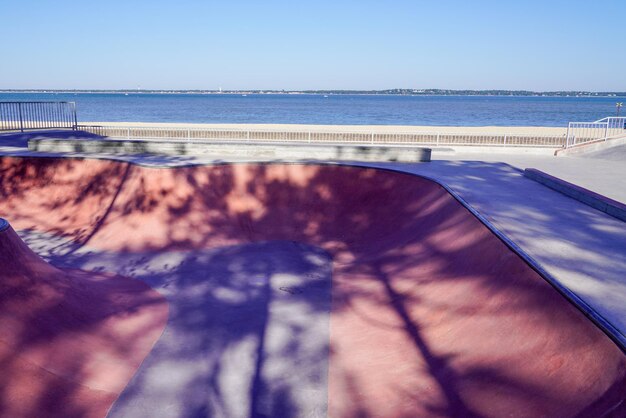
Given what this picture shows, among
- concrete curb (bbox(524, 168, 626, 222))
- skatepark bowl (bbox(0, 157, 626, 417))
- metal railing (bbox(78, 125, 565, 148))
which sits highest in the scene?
concrete curb (bbox(524, 168, 626, 222))

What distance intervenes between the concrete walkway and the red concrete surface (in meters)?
→ 6.04

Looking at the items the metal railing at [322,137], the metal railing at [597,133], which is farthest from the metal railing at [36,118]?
the metal railing at [597,133]

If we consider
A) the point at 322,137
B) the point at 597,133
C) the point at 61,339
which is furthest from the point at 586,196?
the point at 597,133

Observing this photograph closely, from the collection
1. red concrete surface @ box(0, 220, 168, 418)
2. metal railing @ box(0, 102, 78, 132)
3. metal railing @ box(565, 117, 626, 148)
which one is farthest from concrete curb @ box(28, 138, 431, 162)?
red concrete surface @ box(0, 220, 168, 418)

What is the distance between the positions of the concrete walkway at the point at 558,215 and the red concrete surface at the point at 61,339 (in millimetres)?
6036

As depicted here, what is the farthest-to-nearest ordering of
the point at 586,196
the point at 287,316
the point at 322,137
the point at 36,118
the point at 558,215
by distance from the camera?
the point at 322,137, the point at 36,118, the point at 586,196, the point at 558,215, the point at 287,316

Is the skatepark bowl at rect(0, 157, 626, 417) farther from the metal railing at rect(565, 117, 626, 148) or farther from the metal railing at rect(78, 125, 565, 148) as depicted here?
the metal railing at rect(78, 125, 565, 148)

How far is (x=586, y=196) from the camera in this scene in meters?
10.9

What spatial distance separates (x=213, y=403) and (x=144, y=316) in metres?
3.13

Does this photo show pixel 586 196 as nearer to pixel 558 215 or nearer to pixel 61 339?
pixel 558 215

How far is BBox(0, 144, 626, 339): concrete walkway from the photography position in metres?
6.02

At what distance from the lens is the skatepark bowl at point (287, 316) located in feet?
18.0

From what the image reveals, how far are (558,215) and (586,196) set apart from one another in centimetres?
164

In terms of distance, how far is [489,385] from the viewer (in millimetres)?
5332
